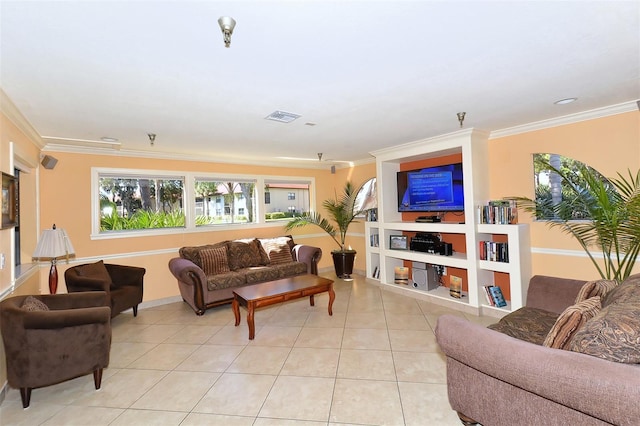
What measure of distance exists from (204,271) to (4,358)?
2.17 meters

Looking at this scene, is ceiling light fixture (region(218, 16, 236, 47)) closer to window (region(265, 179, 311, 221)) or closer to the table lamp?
the table lamp

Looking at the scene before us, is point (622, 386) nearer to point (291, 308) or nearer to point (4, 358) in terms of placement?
point (291, 308)

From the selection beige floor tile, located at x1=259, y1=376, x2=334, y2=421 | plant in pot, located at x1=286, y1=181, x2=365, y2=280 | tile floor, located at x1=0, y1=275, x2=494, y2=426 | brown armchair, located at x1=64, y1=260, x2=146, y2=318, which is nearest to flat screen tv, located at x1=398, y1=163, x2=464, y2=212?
plant in pot, located at x1=286, y1=181, x2=365, y2=280

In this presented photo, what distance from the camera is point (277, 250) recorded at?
5.11m

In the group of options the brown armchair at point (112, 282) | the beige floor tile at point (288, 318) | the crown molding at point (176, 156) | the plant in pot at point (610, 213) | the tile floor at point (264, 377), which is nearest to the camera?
the tile floor at point (264, 377)

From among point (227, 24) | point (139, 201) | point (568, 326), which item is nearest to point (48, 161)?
point (139, 201)

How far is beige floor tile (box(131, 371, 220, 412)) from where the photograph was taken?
2162 millimetres

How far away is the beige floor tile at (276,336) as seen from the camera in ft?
10.3

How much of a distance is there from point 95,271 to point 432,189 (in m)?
4.70

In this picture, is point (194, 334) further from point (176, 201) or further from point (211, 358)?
point (176, 201)

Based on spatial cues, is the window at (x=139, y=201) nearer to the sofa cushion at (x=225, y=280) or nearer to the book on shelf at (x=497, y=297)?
the sofa cushion at (x=225, y=280)

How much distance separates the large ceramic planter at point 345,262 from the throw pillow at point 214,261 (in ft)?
7.20

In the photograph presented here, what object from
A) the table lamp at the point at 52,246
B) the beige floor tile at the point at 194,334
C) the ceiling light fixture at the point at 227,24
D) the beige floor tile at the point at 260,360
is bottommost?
the beige floor tile at the point at 260,360

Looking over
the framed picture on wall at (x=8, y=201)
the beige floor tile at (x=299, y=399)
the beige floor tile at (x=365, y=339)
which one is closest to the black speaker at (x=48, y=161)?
the framed picture on wall at (x=8, y=201)
